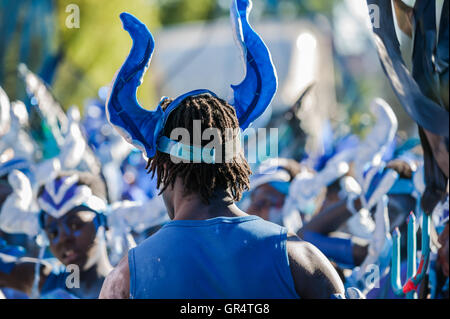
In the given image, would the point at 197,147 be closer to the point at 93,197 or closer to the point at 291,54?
the point at 93,197

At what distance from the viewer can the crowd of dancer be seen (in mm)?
1919

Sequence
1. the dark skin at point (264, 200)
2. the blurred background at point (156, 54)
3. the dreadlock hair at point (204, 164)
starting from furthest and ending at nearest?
the blurred background at point (156, 54), the dark skin at point (264, 200), the dreadlock hair at point (204, 164)

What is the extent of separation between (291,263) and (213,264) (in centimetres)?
21

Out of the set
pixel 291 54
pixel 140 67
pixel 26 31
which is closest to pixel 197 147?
pixel 140 67

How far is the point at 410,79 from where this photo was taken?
2.49m

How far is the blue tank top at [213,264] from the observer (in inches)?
74.4

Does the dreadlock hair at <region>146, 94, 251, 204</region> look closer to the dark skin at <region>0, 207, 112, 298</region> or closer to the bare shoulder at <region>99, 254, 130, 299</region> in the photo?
the bare shoulder at <region>99, 254, 130, 299</region>

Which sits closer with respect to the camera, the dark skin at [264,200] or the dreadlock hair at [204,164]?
the dreadlock hair at [204,164]

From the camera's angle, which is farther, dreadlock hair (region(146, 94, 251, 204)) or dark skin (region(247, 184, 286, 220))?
dark skin (region(247, 184, 286, 220))

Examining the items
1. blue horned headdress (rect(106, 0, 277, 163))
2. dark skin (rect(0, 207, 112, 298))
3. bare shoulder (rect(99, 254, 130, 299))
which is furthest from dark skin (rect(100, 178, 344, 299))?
dark skin (rect(0, 207, 112, 298))

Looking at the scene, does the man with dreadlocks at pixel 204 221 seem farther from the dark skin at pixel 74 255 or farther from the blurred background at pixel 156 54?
the blurred background at pixel 156 54

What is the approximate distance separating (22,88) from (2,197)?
4367 mm

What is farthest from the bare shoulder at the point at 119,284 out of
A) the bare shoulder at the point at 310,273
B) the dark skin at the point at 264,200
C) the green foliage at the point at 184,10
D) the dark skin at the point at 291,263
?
the green foliage at the point at 184,10

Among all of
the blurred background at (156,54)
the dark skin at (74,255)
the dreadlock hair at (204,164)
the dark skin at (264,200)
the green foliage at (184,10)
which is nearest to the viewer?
the dreadlock hair at (204,164)
